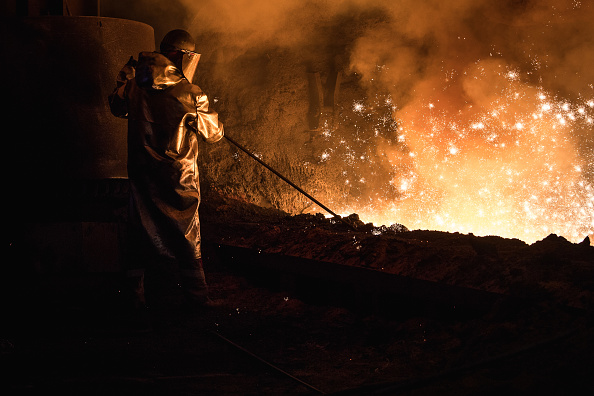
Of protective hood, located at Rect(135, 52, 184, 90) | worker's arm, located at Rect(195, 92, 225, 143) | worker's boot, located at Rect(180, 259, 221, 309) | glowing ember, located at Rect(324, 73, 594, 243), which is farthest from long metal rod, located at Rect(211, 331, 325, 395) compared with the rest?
glowing ember, located at Rect(324, 73, 594, 243)

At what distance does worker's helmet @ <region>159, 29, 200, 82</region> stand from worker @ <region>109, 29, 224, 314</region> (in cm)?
18

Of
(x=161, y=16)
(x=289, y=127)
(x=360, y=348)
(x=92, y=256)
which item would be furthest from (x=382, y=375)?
(x=161, y=16)

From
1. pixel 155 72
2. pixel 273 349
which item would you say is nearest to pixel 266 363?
pixel 273 349

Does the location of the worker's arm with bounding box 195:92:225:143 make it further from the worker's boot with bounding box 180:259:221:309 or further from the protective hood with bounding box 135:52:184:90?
the worker's boot with bounding box 180:259:221:309

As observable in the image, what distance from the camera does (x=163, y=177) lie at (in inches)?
151

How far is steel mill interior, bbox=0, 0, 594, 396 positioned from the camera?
2.83 metres

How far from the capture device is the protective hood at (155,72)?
12.5ft

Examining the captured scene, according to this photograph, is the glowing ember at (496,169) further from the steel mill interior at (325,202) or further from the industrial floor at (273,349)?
the industrial floor at (273,349)

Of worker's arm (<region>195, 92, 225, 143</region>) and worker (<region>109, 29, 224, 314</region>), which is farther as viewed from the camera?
worker's arm (<region>195, 92, 225, 143</region>)

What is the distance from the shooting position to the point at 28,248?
4199mm

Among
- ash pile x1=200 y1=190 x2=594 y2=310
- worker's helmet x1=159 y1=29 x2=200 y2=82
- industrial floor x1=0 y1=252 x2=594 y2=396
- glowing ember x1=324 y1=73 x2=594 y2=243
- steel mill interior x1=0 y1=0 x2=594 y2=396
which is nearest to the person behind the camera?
industrial floor x1=0 y1=252 x2=594 y2=396

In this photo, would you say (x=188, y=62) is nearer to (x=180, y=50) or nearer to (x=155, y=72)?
(x=180, y=50)

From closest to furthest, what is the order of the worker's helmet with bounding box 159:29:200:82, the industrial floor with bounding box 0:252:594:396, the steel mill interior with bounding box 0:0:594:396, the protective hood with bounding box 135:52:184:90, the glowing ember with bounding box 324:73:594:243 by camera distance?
1. the industrial floor with bounding box 0:252:594:396
2. the steel mill interior with bounding box 0:0:594:396
3. the protective hood with bounding box 135:52:184:90
4. the worker's helmet with bounding box 159:29:200:82
5. the glowing ember with bounding box 324:73:594:243

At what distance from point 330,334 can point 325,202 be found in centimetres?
394
